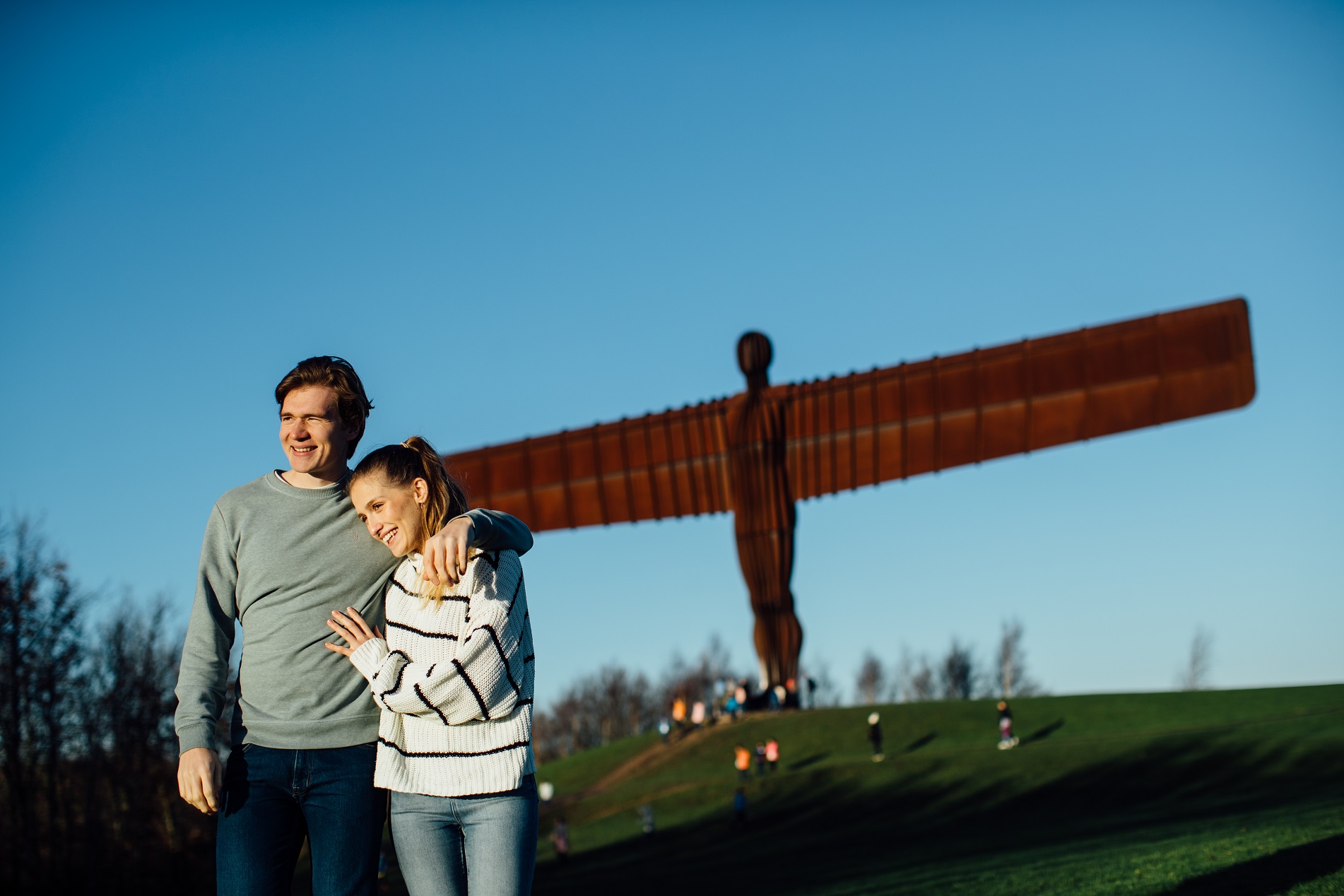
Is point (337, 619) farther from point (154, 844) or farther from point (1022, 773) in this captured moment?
point (154, 844)

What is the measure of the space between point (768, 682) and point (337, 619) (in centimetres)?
2073

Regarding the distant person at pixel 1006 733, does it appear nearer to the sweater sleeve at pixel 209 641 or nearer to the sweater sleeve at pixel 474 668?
the sweater sleeve at pixel 474 668

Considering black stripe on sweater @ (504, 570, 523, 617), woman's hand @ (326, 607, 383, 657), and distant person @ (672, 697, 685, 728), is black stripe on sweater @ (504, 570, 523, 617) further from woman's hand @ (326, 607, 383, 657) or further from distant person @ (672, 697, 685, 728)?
distant person @ (672, 697, 685, 728)

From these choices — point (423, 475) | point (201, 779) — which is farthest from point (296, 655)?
point (423, 475)

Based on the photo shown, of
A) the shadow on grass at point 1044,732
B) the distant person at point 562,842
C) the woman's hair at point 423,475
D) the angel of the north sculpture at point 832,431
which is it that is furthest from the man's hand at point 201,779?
the shadow on grass at point 1044,732

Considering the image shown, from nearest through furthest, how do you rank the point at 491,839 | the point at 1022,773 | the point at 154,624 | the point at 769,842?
1. the point at 491,839
2. the point at 769,842
3. the point at 1022,773
4. the point at 154,624

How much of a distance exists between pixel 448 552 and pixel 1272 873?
248 inches

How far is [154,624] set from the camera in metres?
35.9

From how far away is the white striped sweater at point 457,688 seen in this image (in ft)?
9.66

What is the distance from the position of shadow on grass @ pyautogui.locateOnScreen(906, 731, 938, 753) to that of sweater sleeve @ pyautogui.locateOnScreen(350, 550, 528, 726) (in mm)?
25023

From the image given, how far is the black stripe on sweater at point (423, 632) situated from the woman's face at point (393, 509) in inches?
8.2

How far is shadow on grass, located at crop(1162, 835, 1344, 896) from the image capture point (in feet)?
20.9

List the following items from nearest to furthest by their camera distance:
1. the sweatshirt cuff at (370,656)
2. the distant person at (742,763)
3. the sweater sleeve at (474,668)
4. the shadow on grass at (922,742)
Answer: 1. the sweater sleeve at (474,668)
2. the sweatshirt cuff at (370,656)
3. the distant person at (742,763)
4. the shadow on grass at (922,742)

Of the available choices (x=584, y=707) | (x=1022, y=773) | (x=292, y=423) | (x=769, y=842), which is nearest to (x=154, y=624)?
(x=769, y=842)
